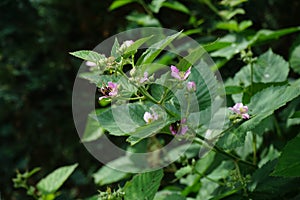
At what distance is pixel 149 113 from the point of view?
820 millimetres

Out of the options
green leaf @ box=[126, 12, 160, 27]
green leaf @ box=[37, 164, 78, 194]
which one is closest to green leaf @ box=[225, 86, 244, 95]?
green leaf @ box=[37, 164, 78, 194]

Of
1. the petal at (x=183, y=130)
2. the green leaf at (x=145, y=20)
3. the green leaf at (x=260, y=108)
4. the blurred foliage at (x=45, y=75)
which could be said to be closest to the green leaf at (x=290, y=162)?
the green leaf at (x=260, y=108)

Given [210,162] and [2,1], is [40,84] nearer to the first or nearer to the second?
[2,1]

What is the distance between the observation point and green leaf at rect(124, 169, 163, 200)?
902mm

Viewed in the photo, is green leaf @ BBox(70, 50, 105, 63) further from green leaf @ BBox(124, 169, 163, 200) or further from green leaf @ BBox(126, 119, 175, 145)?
green leaf @ BBox(124, 169, 163, 200)

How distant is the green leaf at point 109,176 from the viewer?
1462 millimetres

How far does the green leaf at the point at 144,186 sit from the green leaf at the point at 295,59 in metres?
0.60

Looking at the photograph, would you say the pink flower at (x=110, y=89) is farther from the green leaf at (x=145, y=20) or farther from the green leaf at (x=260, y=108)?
the green leaf at (x=145, y=20)

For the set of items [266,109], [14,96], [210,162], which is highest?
[266,109]

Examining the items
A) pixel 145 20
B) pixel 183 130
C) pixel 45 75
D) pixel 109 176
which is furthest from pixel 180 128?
pixel 45 75

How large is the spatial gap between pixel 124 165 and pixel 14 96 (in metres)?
1.13

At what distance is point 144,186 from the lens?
0.92 metres

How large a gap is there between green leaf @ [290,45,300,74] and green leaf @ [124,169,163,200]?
0.60 m

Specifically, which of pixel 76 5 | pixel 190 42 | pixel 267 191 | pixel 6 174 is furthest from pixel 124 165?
pixel 76 5
